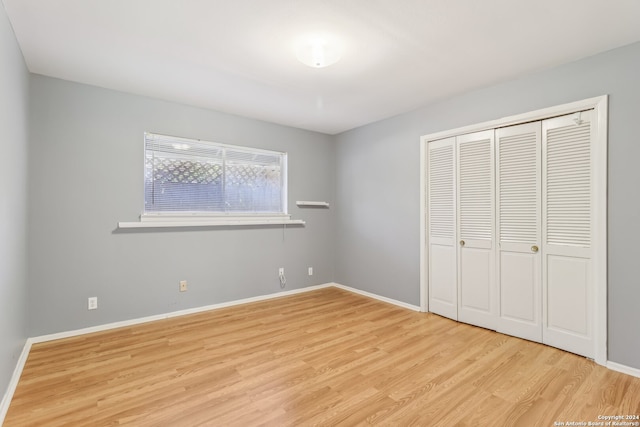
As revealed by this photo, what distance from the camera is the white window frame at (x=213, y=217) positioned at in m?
3.35

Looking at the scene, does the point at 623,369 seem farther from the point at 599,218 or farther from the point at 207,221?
the point at 207,221

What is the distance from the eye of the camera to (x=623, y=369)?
2.30 meters

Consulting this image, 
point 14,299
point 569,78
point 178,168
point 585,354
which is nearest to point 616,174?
point 569,78

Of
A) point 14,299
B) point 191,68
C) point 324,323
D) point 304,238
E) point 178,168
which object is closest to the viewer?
point 14,299

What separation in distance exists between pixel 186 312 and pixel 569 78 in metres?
4.51

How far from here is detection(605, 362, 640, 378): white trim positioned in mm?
2250

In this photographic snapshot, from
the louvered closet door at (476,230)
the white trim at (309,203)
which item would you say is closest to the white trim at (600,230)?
the louvered closet door at (476,230)

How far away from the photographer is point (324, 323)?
3352 millimetres

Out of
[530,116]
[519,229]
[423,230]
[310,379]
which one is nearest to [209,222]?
[310,379]

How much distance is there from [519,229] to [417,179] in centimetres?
124

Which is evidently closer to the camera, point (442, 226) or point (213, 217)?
point (442, 226)

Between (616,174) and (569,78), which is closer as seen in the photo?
(616,174)

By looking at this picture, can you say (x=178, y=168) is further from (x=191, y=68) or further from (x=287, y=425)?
(x=287, y=425)

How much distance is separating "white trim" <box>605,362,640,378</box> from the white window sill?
3525 mm
